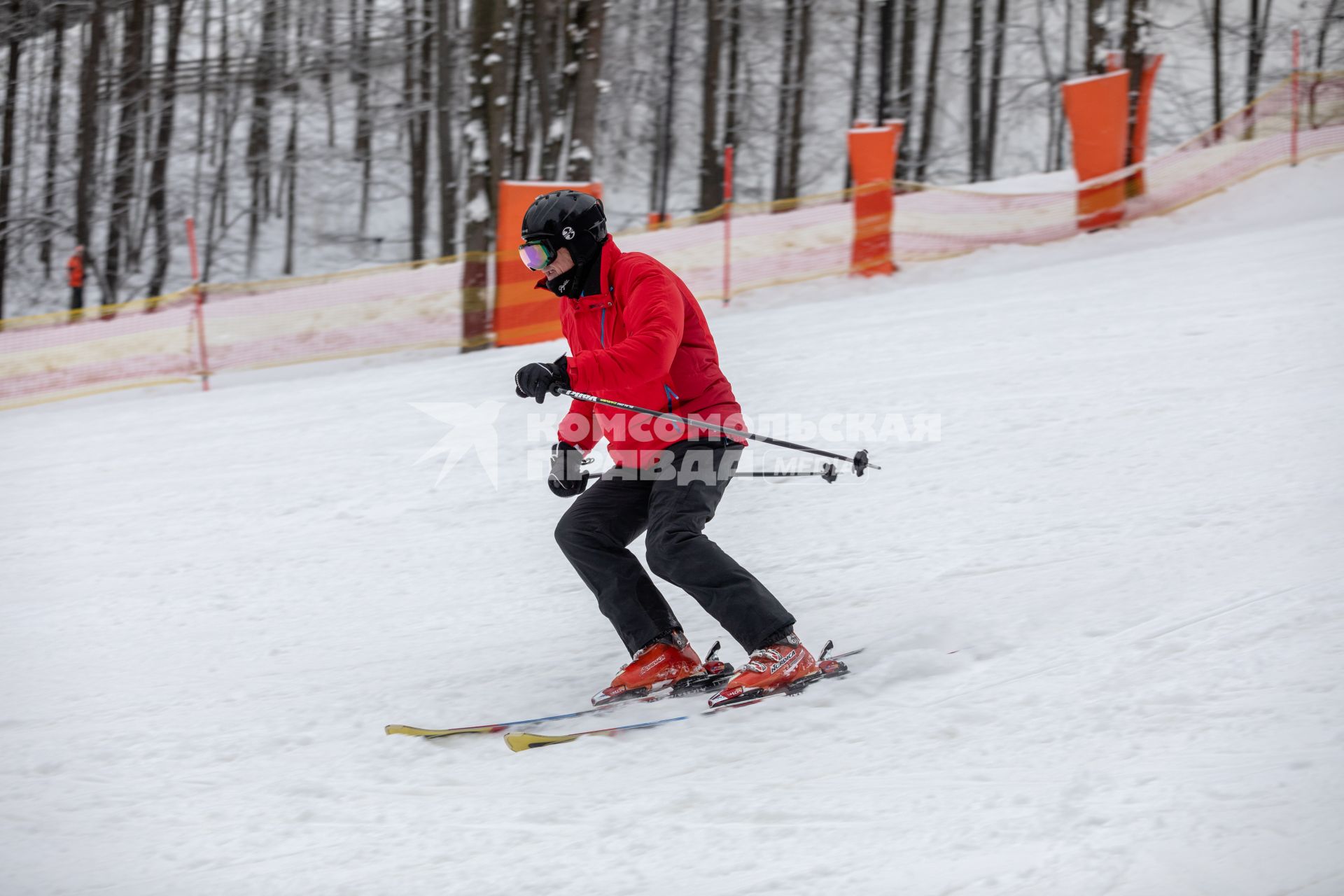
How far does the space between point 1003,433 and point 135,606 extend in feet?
14.6

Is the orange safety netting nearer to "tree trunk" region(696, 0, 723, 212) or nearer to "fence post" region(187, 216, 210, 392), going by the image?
"fence post" region(187, 216, 210, 392)

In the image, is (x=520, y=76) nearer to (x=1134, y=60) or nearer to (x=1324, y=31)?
(x=1134, y=60)

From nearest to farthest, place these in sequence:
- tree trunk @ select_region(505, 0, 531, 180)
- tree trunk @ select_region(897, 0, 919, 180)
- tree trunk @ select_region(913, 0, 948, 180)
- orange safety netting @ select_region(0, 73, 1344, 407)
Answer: orange safety netting @ select_region(0, 73, 1344, 407) → tree trunk @ select_region(505, 0, 531, 180) → tree trunk @ select_region(897, 0, 919, 180) → tree trunk @ select_region(913, 0, 948, 180)

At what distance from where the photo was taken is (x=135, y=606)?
198 inches

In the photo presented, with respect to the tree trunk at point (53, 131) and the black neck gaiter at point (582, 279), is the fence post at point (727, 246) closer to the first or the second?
the black neck gaiter at point (582, 279)

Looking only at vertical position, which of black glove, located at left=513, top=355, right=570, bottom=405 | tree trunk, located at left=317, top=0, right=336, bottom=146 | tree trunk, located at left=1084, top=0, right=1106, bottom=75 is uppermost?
tree trunk, located at left=317, top=0, right=336, bottom=146

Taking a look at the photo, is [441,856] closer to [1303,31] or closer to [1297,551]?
[1297,551]

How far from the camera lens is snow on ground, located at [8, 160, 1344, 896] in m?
2.78

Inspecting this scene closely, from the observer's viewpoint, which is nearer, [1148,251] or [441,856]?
[441,856]

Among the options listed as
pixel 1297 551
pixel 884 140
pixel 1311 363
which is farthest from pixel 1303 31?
pixel 1297 551

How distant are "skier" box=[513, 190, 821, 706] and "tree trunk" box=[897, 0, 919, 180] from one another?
18.6m

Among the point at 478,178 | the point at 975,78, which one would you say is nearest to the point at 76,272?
the point at 478,178

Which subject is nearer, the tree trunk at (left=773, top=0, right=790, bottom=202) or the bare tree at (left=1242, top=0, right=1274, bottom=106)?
the bare tree at (left=1242, top=0, right=1274, bottom=106)

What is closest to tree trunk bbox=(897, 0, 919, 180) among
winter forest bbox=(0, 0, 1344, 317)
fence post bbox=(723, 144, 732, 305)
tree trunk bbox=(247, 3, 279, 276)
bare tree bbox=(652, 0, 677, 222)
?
winter forest bbox=(0, 0, 1344, 317)
